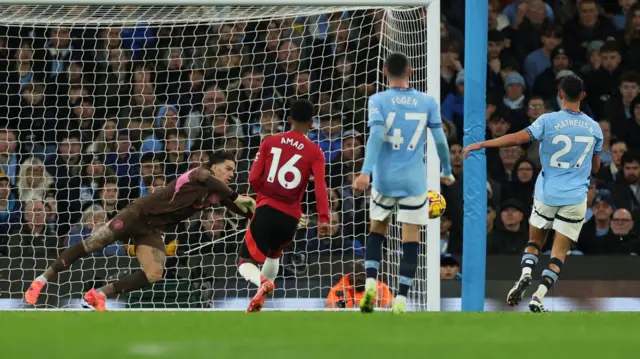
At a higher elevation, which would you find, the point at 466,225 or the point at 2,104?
the point at 2,104

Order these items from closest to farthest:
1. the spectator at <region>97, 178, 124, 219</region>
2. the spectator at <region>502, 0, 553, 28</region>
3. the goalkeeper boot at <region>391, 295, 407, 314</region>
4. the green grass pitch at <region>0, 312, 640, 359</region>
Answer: the green grass pitch at <region>0, 312, 640, 359</region> < the goalkeeper boot at <region>391, 295, 407, 314</region> < the spectator at <region>97, 178, 124, 219</region> < the spectator at <region>502, 0, 553, 28</region>

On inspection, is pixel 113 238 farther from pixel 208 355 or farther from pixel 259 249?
pixel 208 355

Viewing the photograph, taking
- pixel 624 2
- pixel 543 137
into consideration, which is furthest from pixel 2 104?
pixel 624 2

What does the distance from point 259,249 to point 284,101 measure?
12.6ft

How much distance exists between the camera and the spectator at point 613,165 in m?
11.9

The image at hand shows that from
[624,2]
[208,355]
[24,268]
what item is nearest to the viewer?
[208,355]

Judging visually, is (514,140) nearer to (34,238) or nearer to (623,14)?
(34,238)

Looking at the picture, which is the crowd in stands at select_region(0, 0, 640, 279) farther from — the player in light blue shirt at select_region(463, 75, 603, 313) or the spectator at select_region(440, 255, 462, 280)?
the player in light blue shirt at select_region(463, 75, 603, 313)

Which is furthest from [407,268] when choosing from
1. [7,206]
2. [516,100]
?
[516,100]

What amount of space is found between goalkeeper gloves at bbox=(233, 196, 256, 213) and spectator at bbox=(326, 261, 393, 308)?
1311 mm

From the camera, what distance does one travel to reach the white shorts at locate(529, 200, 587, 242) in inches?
318

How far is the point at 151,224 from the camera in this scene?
9.19 meters

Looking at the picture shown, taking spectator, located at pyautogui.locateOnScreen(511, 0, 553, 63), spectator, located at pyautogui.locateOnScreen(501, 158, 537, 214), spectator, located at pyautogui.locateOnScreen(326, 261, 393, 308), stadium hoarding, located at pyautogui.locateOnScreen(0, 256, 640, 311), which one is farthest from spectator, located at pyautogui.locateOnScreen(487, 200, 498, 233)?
spectator, located at pyautogui.locateOnScreen(511, 0, 553, 63)

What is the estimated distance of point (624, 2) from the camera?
13.7 metres
